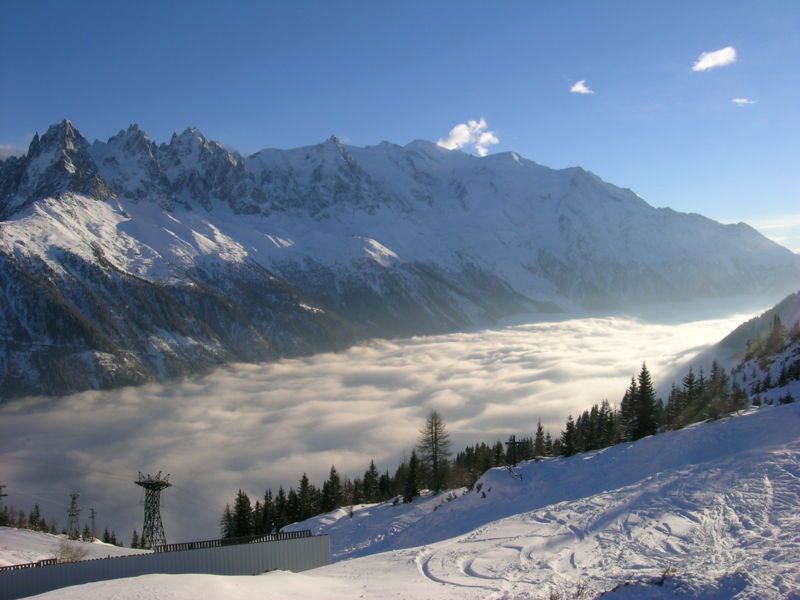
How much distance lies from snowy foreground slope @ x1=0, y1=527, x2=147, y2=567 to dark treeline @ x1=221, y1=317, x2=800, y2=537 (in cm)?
2132

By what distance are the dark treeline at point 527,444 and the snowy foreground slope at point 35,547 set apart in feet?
70.0

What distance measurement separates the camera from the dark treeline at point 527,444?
3100 inches

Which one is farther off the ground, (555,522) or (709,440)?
(709,440)

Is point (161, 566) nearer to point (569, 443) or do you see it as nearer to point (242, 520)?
point (569, 443)

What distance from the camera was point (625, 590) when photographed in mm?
28000

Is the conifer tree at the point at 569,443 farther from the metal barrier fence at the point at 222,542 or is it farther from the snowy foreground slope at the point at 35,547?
the snowy foreground slope at the point at 35,547

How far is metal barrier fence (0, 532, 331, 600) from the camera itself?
42.8 meters

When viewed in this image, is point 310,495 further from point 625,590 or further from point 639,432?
point 625,590

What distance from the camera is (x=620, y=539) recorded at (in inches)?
1559

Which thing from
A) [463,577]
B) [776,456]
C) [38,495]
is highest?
[776,456]

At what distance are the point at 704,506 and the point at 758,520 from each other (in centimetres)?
438

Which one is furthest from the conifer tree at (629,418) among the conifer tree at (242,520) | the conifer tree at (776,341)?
the conifer tree at (242,520)

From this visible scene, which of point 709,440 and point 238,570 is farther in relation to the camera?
point 709,440

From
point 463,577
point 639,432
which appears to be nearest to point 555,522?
point 463,577
